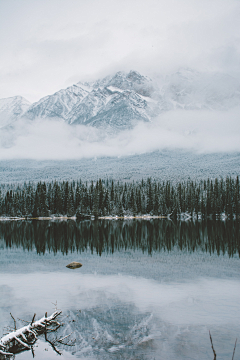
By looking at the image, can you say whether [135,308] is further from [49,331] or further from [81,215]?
[81,215]

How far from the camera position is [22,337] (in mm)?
13500

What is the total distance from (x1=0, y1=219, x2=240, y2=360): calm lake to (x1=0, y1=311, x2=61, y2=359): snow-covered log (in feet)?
1.36

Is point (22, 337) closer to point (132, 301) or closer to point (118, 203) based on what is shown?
point (132, 301)

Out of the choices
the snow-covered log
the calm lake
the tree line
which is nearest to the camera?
the snow-covered log

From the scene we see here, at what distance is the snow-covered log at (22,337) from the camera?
12.4 m

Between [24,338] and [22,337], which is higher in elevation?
[24,338]

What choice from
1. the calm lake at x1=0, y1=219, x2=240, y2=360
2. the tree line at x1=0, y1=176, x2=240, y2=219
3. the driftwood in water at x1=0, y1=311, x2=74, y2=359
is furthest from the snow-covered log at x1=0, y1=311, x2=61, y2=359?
the tree line at x1=0, y1=176, x2=240, y2=219

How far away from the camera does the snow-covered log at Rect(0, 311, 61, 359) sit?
12430 mm

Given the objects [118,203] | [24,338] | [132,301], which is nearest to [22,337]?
[24,338]

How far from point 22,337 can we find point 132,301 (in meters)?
8.01

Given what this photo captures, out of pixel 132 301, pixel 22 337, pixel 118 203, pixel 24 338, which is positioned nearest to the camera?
pixel 24 338

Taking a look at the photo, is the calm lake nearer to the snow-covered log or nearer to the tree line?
the snow-covered log

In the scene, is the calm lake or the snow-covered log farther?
the calm lake

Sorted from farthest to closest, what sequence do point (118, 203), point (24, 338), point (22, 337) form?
1. point (118, 203)
2. point (22, 337)
3. point (24, 338)
